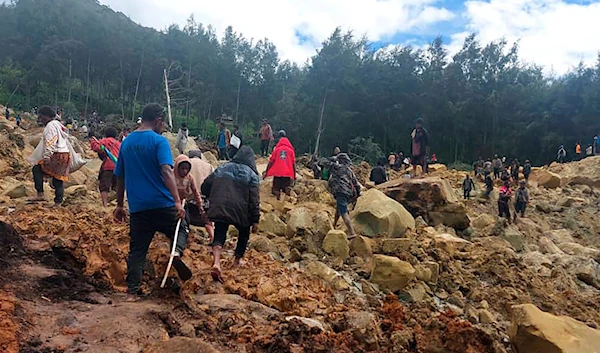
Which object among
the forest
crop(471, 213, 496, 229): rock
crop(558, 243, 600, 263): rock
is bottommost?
crop(558, 243, 600, 263): rock

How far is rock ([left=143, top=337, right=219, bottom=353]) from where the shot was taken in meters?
2.59

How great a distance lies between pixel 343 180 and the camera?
8.27 meters

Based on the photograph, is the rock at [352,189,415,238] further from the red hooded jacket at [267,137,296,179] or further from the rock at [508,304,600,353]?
the rock at [508,304,600,353]

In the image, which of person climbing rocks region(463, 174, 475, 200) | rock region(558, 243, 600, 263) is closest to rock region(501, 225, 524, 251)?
rock region(558, 243, 600, 263)

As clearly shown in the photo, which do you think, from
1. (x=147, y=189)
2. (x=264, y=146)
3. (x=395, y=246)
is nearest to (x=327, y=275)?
(x=395, y=246)

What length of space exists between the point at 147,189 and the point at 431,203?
8.53 meters

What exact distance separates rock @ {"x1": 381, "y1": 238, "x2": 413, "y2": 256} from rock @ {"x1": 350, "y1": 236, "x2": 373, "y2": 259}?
0.22 metres

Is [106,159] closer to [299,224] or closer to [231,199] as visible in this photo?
[299,224]

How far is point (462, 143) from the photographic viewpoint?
36156mm

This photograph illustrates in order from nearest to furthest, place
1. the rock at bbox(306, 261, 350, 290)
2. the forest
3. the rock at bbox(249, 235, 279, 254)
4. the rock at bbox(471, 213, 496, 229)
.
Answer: the rock at bbox(306, 261, 350, 290), the rock at bbox(249, 235, 279, 254), the rock at bbox(471, 213, 496, 229), the forest

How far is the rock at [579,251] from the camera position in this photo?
11.3m

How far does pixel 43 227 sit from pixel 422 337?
4093 millimetres

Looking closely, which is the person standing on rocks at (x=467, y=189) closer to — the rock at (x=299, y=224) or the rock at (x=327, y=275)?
the rock at (x=299, y=224)

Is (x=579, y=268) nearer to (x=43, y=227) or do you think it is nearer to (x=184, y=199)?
(x=184, y=199)
